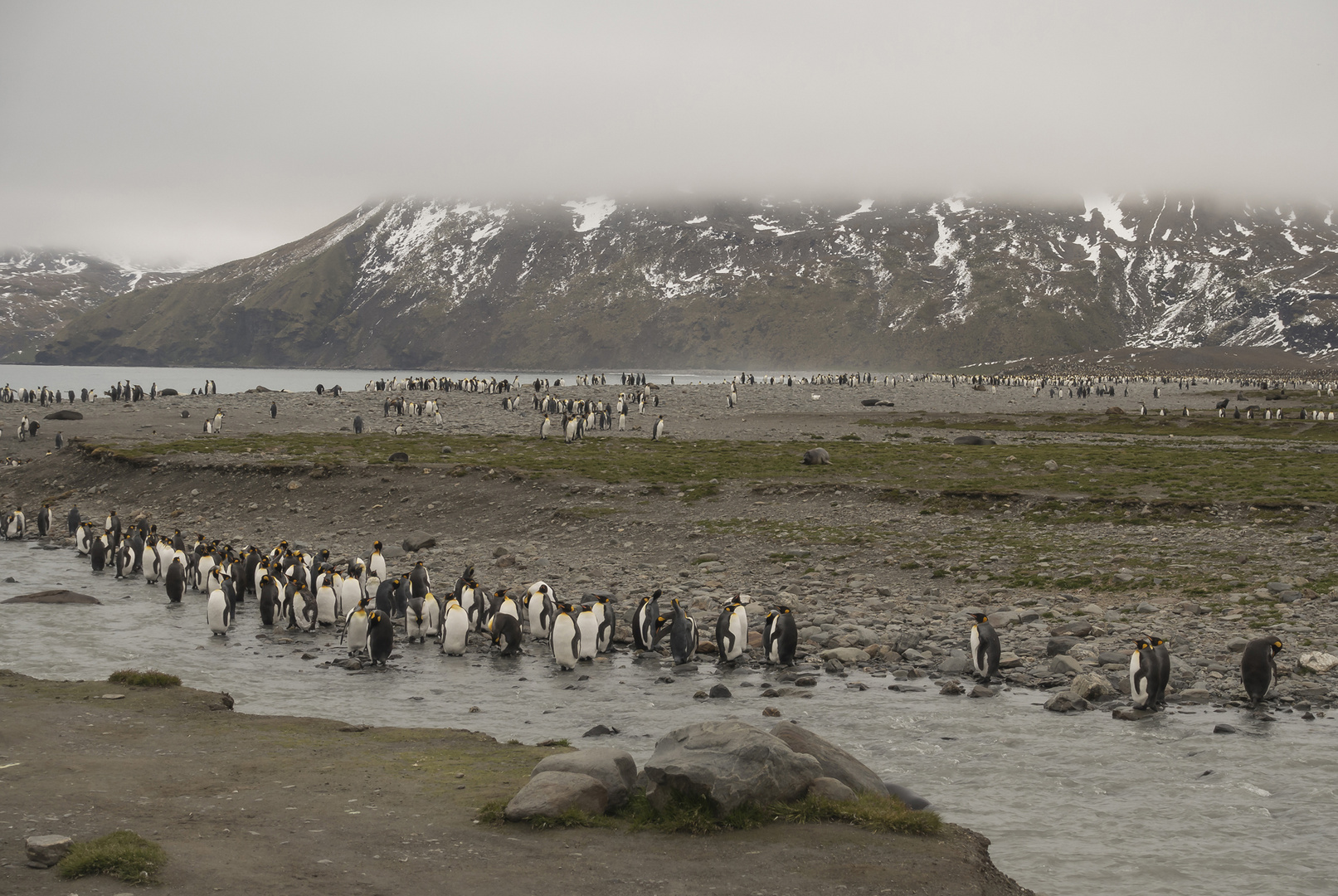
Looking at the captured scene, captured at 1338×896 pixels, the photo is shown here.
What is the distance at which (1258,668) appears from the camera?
12.4m

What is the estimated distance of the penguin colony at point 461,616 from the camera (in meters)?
14.0

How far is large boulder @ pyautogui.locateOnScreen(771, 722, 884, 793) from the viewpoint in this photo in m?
9.26

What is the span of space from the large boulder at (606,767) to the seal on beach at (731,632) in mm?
6299

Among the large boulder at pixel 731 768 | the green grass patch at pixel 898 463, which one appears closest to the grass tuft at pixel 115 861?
the large boulder at pixel 731 768

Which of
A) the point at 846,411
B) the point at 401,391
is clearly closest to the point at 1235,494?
the point at 846,411

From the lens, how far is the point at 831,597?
61.3 ft

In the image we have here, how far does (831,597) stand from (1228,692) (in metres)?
7.11

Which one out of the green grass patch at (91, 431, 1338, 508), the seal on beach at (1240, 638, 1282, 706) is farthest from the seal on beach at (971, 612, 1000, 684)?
the green grass patch at (91, 431, 1338, 508)

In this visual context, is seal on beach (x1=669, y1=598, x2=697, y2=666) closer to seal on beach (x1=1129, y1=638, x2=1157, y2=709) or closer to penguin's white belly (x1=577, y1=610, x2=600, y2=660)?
penguin's white belly (x1=577, y1=610, x2=600, y2=660)

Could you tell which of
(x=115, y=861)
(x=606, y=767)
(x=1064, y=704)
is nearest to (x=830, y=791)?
(x=606, y=767)

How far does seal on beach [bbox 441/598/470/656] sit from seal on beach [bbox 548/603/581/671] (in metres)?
1.82

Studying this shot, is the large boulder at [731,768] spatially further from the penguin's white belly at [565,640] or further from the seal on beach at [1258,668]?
the seal on beach at [1258,668]

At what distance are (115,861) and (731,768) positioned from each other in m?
4.64

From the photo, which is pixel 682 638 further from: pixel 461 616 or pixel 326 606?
pixel 326 606
